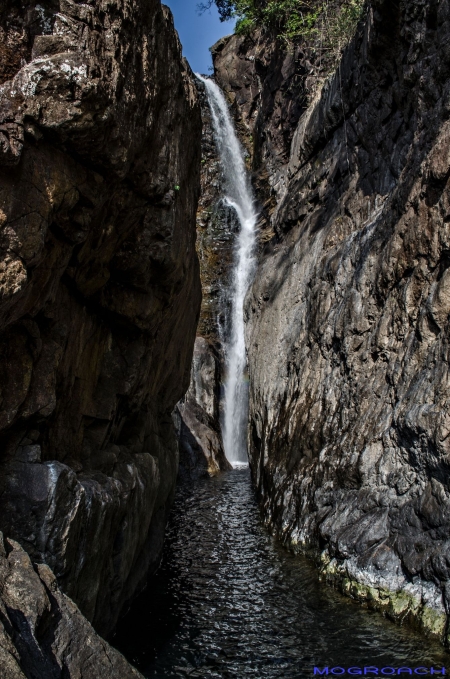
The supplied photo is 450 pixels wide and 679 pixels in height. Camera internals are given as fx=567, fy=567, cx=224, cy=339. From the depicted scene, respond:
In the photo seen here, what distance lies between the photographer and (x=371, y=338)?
10477mm

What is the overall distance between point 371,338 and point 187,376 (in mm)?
4777

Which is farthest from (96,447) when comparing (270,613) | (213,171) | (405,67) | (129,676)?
(213,171)

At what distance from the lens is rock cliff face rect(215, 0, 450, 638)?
7641 mm

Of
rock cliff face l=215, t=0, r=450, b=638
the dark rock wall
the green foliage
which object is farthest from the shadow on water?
the green foliage

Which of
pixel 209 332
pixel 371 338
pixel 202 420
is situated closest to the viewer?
pixel 371 338

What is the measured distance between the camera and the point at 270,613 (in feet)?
25.2

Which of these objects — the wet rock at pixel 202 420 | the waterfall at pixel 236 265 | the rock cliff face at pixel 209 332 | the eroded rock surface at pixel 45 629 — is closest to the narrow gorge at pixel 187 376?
the eroded rock surface at pixel 45 629

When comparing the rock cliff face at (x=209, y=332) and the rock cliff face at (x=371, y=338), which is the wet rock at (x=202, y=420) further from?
the rock cliff face at (x=371, y=338)

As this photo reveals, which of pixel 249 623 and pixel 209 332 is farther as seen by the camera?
pixel 209 332

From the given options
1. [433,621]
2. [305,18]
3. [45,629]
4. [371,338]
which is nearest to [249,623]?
[433,621]

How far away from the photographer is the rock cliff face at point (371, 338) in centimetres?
764

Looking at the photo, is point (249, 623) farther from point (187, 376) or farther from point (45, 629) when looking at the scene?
point (187, 376)

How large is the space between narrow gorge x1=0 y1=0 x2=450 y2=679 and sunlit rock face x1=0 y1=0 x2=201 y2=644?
0.10 feet

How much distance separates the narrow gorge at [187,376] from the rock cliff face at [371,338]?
0.05 metres
